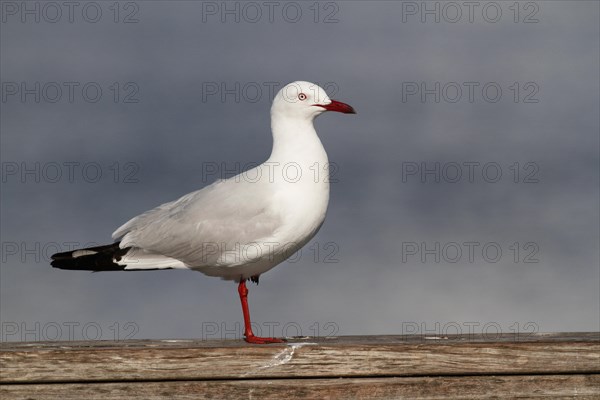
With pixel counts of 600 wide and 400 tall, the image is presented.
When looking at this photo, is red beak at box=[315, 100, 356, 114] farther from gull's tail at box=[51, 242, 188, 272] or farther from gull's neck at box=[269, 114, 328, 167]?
gull's tail at box=[51, 242, 188, 272]

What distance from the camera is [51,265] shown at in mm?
6570

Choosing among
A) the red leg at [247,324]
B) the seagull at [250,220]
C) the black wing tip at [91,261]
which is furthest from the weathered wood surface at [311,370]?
the black wing tip at [91,261]

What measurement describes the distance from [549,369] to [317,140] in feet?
8.02

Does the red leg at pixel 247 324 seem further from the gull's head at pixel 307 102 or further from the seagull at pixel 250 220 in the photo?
the gull's head at pixel 307 102

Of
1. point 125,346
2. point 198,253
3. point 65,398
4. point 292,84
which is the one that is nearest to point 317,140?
point 292,84

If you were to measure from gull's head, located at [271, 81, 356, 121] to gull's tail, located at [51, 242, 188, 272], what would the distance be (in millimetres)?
1394

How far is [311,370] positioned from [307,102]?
236 centimetres

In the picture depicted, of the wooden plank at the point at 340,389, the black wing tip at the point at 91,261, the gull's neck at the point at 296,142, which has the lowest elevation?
the wooden plank at the point at 340,389

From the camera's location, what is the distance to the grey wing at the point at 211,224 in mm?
6129

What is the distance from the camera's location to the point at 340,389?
15.6 ft

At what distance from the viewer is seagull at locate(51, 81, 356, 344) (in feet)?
19.7

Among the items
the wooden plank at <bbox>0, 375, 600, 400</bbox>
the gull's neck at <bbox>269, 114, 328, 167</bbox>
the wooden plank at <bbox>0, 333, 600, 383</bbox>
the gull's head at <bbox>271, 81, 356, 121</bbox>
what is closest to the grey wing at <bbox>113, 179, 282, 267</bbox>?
the gull's neck at <bbox>269, 114, 328, 167</bbox>

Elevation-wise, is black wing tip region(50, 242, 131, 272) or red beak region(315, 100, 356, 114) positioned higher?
red beak region(315, 100, 356, 114)

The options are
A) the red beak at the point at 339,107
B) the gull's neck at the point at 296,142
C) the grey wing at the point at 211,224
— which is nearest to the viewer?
the grey wing at the point at 211,224
